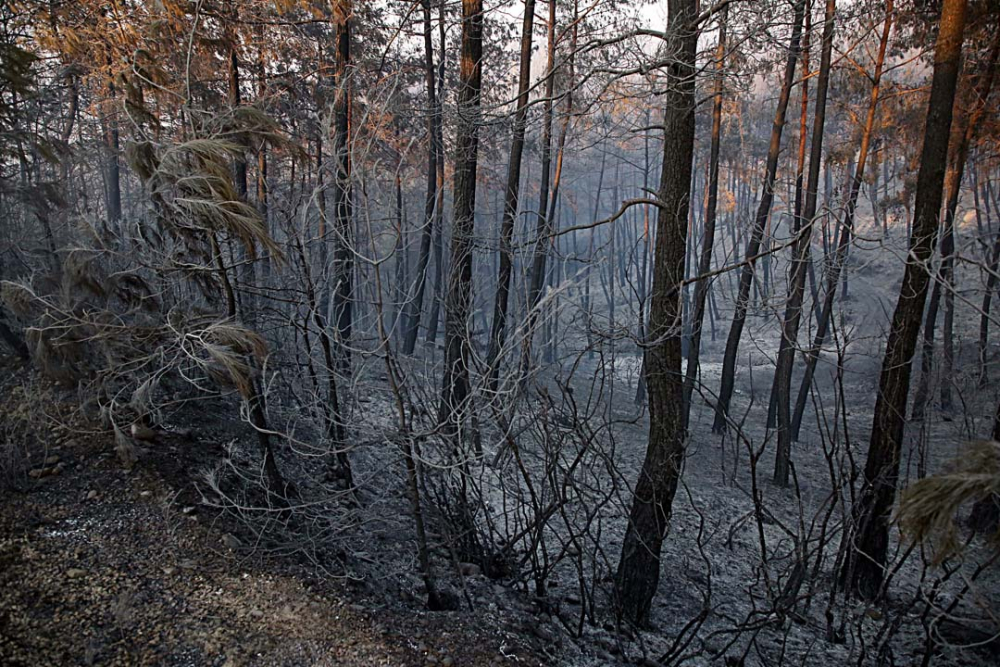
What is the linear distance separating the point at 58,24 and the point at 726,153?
64.1 feet

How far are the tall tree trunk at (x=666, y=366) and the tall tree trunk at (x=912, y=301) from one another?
5.50 feet

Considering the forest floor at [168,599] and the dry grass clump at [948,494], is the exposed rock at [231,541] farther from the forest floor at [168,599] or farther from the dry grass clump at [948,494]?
the dry grass clump at [948,494]

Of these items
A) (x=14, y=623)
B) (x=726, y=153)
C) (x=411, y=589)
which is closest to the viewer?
(x=14, y=623)

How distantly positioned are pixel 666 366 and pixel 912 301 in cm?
259

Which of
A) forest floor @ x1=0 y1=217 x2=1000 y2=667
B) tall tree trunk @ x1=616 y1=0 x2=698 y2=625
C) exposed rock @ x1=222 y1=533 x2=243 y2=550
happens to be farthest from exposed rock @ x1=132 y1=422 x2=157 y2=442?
tall tree trunk @ x1=616 y1=0 x2=698 y2=625

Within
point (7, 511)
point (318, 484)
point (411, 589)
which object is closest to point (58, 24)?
point (7, 511)

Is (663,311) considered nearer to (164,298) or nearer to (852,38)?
(164,298)

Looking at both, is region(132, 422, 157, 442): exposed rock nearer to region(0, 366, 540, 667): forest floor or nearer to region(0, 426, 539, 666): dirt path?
region(0, 366, 540, 667): forest floor

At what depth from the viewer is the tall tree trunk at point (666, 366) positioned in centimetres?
466

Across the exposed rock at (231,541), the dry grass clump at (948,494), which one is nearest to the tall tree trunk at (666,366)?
the dry grass clump at (948,494)

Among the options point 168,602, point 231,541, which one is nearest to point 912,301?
point 231,541

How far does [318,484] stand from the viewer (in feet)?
18.3

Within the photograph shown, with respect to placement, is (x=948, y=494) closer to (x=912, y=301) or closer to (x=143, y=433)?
(x=912, y=301)

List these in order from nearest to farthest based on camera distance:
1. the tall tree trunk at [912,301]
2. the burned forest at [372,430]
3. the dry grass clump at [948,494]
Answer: the dry grass clump at [948,494] < the burned forest at [372,430] < the tall tree trunk at [912,301]
